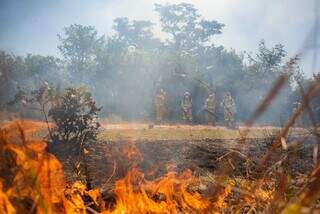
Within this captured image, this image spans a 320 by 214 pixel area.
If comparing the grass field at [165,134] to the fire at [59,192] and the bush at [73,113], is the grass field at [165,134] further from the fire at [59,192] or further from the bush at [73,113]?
the fire at [59,192]

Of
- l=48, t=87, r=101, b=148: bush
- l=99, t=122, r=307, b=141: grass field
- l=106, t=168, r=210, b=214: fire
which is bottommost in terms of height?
l=106, t=168, r=210, b=214: fire

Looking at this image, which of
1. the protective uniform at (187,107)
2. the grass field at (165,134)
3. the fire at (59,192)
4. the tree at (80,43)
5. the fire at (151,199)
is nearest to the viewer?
Answer: the fire at (59,192)

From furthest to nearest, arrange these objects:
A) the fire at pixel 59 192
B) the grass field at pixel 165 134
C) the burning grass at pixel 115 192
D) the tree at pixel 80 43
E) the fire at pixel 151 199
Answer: the tree at pixel 80 43 → the grass field at pixel 165 134 → the fire at pixel 151 199 → the fire at pixel 59 192 → the burning grass at pixel 115 192

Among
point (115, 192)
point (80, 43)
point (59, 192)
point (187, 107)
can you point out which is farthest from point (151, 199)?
point (80, 43)

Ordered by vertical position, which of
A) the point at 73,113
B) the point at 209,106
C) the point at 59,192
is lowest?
the point at 59,192

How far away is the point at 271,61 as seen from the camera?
1711 inches

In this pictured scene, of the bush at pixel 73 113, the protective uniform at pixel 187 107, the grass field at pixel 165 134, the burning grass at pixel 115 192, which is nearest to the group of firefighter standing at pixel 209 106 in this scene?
the protective uniform at pixel 187 107

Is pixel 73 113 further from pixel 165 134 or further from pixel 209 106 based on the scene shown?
pixel 209 106

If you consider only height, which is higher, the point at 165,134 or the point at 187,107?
the point at 187,107

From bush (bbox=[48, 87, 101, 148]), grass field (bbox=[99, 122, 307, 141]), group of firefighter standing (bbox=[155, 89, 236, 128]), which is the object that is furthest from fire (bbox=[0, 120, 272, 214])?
group of firefighter standing (bbox=[155, 89, 236, 128])

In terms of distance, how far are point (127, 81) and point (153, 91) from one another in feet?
10.6

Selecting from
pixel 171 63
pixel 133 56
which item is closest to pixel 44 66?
pixel 133 56

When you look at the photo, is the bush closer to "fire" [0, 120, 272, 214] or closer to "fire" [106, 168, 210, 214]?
"fire" [0, 120, 272, 214]

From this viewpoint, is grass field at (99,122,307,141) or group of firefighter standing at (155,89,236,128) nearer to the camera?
grass field at (99,122,307,141)
